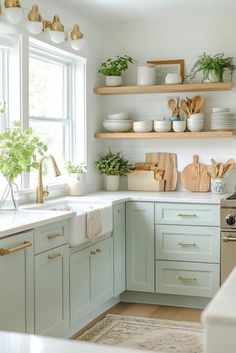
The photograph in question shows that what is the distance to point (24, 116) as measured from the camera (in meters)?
4.22

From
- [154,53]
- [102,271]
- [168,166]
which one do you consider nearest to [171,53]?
[154,53]

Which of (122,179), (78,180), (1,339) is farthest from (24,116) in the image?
(1,339)

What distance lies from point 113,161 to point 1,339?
440cm

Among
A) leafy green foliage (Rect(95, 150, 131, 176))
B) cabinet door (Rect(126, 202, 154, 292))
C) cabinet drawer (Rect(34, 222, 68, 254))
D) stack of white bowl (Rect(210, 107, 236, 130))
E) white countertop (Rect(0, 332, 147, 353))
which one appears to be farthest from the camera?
leafy green foliage (Rect(95, 150, 131, 176))

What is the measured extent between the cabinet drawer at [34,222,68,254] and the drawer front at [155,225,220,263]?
133cm

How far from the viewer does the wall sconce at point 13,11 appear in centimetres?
371

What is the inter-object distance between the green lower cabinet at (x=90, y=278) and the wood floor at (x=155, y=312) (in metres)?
0.22

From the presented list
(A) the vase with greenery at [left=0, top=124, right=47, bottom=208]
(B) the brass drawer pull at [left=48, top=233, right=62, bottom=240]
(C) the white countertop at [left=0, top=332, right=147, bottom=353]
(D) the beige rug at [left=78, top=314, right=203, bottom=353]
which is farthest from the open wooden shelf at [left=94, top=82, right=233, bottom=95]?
(C) the white countertop at [left=0, top=332, right=147, bottom=353]

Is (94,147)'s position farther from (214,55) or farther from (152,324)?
(152,324)

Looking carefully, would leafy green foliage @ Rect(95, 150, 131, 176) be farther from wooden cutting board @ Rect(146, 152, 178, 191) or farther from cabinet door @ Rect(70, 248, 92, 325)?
cabinet door @ Rect(70, 248, 92, 325)

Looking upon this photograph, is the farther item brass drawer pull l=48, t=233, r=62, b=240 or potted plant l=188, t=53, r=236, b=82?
→ potted plant l=188, t=53, r=236, b=82

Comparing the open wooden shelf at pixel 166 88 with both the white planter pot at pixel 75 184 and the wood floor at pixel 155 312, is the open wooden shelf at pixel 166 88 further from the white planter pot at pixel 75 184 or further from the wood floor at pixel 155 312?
the wood floor at pixel 155 312

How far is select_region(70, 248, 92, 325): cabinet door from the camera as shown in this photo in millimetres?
3861

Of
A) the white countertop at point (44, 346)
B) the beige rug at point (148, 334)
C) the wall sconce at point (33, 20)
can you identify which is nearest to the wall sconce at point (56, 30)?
the wall sconce at point (33, 20)
